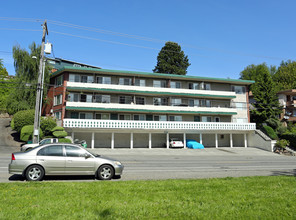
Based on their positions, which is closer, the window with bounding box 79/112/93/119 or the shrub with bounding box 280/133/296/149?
the shrub with bounding box 280/133/296/149

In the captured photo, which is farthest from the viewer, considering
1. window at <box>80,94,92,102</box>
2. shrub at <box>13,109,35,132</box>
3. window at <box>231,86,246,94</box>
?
window at <box>231,86,246,94</box>

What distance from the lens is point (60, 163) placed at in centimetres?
965

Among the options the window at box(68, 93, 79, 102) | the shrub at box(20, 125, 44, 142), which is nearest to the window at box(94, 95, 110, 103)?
the window at box(68, 93, 79, 102)

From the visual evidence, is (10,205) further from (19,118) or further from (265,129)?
(265,129)

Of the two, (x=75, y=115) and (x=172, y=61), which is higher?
(x=172, y=61)

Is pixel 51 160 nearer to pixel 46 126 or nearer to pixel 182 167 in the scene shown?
pixel 182 167

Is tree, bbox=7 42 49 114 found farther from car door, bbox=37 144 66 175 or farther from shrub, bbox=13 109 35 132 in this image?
car door, bbox=37 144 66 175

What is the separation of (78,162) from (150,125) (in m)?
24.9

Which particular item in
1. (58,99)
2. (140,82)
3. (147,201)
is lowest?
(147,201)

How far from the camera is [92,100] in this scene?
37156 millimetres

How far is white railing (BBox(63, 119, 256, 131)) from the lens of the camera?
3107 centimetres

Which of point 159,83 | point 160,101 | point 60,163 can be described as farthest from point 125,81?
point 60,163

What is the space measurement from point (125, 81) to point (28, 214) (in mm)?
35452

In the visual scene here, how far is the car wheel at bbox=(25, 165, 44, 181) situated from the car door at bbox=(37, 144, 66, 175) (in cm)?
19
